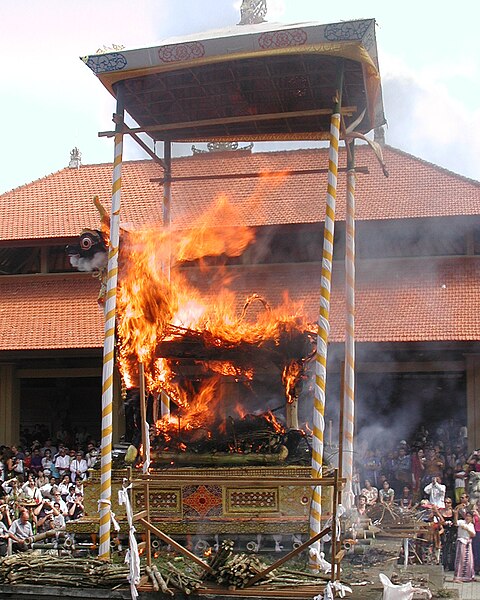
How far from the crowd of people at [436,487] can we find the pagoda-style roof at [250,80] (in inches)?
220

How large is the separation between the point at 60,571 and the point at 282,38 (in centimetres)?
668

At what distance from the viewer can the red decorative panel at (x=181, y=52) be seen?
11.3 metres

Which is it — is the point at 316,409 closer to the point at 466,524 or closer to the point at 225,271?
the point at 466,524

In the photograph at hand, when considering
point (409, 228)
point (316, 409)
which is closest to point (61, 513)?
point (316, 409)

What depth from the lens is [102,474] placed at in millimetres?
10836

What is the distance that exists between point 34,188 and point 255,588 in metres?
23.1

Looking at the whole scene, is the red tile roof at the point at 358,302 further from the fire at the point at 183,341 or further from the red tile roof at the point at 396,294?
the fire at the point at 183,341

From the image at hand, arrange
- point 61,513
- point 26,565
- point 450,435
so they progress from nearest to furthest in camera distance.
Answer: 1. point 26,565
2. point 61,513
3. point 450,435

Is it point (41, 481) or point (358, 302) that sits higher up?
point (358, 302)

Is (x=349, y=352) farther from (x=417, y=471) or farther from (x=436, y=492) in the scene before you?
(x=417, y=471)

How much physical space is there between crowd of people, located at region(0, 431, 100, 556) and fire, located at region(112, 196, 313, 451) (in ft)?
9.20

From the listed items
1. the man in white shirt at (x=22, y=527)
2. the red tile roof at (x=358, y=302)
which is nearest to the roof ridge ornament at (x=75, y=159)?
the red tile roof at (x=358, y=302)

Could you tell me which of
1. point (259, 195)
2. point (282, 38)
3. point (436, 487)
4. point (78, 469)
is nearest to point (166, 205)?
point (282, 38)

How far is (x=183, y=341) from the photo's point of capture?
522 inches
